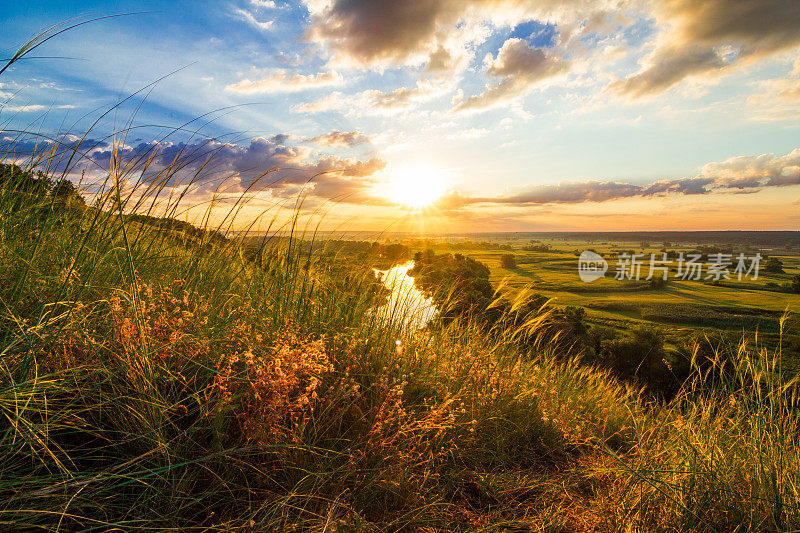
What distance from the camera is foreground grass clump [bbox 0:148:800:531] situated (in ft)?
5.51

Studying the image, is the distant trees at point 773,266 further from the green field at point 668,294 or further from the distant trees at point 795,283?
the distant trees at point 795,283

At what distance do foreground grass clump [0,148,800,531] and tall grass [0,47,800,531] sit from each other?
0.05 ft

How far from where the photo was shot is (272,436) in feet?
6.37

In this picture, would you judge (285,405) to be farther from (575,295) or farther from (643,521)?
(575,295)

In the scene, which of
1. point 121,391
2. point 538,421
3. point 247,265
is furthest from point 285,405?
point 247,265

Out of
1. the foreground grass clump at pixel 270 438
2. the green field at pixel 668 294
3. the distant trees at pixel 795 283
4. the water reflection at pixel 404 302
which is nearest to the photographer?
the foreground grass clump at pixel 270 438

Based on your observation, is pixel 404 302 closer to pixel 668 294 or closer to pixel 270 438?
pixel 270 438

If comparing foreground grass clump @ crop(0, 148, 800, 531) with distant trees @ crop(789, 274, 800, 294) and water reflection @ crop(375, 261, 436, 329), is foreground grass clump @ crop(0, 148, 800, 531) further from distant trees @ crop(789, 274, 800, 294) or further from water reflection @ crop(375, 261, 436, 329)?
distant trees @ crop(789, 274, 800, 294)

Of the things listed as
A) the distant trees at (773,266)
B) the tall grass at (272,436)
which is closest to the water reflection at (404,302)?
the tall grass at (272,436)

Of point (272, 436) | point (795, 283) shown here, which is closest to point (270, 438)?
point (272, 436)

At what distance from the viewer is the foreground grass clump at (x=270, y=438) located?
1.68m

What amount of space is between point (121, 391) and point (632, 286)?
266 ft

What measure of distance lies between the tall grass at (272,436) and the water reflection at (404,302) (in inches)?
19.5

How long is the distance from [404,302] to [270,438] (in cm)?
232
